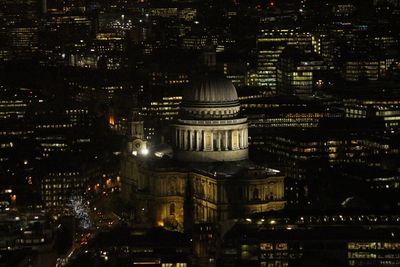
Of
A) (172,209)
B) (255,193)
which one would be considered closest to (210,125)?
(172,209)

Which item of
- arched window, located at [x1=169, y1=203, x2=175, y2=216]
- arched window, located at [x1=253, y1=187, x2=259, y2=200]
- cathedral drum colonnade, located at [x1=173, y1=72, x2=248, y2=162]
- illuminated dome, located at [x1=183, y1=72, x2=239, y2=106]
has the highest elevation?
illuminated dome, located at [x1=183, y1=72, x2=239, y2=106]

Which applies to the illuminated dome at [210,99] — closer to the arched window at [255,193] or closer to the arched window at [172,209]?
the arched window at [172,209]

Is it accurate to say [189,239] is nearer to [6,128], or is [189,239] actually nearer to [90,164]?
[90,164]

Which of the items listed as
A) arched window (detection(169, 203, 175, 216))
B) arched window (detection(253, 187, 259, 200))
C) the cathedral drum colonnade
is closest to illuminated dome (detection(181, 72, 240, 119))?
the cathedral drum colonnade

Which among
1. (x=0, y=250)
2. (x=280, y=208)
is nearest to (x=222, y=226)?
(x=280, y=208)

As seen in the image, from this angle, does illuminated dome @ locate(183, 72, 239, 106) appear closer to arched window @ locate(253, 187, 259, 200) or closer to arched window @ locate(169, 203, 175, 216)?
arched window @ locate(169, 203, 175, 216)

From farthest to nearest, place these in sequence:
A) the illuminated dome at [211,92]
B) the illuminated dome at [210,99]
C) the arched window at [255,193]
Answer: the illuminated dome at [211,92] → the illuminated dome at [210,99] → the arched window at [255,193]

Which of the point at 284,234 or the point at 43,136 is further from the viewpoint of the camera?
the point at 43,136

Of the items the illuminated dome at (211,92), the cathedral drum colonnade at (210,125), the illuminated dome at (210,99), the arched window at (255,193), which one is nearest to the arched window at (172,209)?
the cathedral drum colonnade at (210,125)
